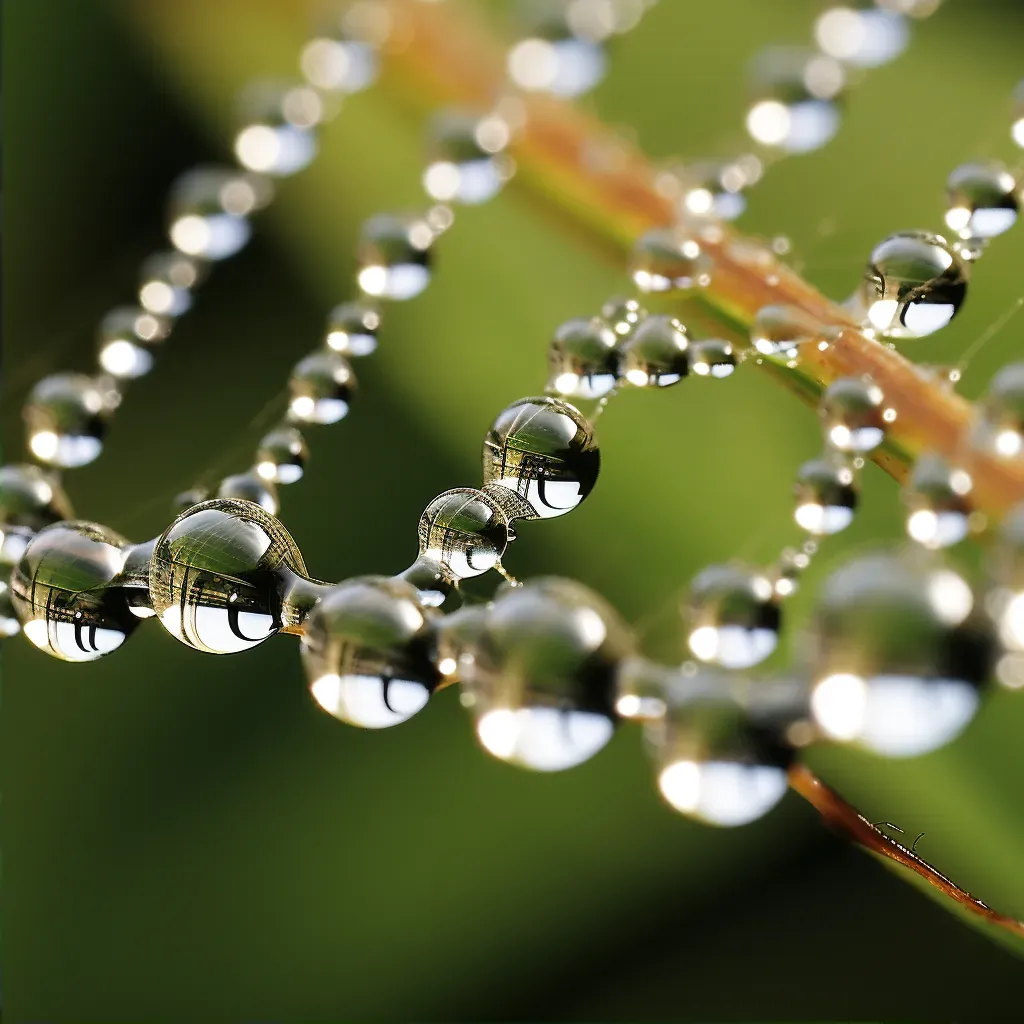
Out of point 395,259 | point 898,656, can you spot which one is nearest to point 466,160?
point 395,259

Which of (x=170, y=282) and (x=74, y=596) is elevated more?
(x=170, y=282)

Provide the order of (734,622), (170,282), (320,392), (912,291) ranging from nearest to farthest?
(734,622) → (912,291) → (320,392) → (170,282)

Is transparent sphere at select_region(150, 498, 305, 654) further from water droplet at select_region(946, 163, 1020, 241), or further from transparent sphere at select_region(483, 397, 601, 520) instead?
water droplet at select_region(946, 163, 1020, 241)

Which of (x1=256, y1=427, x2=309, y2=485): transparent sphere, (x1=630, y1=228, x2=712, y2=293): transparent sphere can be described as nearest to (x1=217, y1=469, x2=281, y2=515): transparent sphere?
(x1=256, y1=427, x2=309, y2=485): transparent sphere

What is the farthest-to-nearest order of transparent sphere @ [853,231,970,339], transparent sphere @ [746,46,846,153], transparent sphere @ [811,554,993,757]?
transparent sphere @ [746,46,846,153] < transparent sphere @ [853,231,970,339] < transparent sphere @ [811,554,993,757]

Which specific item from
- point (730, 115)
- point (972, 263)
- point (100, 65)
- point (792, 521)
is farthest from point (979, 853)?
point (100, 65)

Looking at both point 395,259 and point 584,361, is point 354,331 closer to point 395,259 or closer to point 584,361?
point 395,259

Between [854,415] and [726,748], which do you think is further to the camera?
[854,415]

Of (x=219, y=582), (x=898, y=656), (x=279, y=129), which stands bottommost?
(x=898, y=656)
